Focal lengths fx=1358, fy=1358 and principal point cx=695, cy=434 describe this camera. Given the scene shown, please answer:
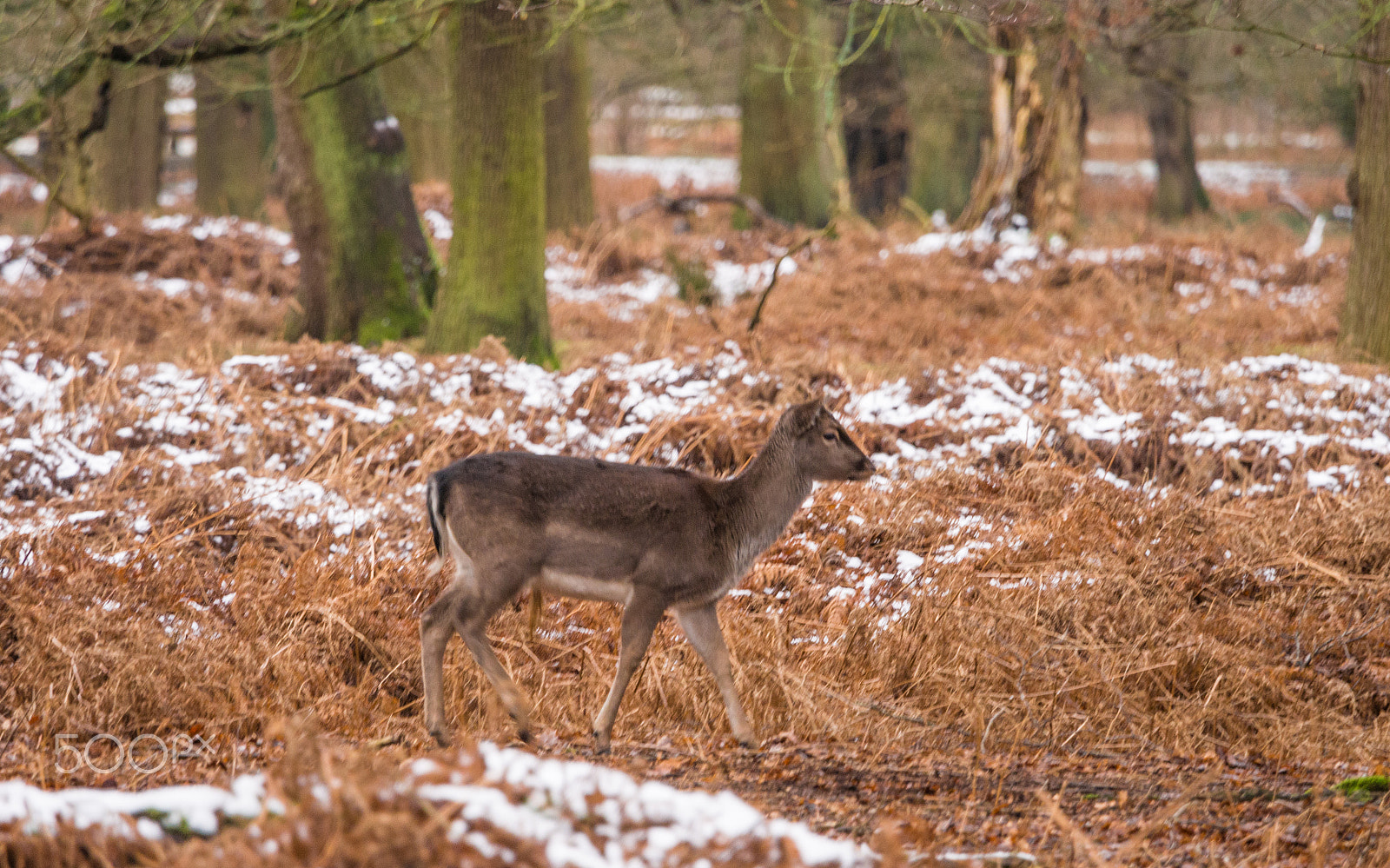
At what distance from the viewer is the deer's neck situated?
18.8 ft

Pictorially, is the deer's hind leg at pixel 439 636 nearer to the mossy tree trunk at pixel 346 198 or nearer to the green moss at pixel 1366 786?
the green moss at pixel 1366 786

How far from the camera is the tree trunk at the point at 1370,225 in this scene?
1087cm

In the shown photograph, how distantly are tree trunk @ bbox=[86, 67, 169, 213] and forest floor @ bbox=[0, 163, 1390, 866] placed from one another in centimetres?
1088

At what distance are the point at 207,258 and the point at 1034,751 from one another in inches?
536

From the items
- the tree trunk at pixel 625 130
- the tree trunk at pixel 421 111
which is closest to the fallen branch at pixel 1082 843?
the tree trunk at pixel 421 111

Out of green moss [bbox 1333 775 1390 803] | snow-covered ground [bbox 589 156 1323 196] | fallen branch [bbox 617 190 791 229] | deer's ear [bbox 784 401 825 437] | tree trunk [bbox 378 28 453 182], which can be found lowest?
green moss [bbox 1333 775 1390 803]

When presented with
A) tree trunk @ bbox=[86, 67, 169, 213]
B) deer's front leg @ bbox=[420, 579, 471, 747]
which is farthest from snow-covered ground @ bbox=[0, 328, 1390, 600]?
tree trunk @ bbox=[86, 67, 169, 213]

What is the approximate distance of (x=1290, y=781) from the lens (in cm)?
495

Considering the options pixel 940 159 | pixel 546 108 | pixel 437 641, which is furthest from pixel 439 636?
pixel 940 159

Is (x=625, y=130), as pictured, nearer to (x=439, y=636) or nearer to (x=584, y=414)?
(x=584, y=414)

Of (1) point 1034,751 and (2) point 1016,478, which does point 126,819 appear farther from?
(2) point 1016,478

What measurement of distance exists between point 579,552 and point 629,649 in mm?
434

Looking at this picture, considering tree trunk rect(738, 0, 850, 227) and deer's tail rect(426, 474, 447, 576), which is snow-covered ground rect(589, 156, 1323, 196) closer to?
tree trunk rect(738, 0, 850, 227)

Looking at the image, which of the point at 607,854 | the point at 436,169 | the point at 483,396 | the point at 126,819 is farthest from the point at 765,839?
the point at 436,169
